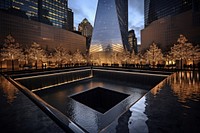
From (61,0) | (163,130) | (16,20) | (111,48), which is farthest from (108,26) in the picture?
(163,130)

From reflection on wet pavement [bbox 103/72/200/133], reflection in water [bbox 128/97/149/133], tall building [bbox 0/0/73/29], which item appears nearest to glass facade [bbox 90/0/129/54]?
tall building [bbox 0/0/73/29]

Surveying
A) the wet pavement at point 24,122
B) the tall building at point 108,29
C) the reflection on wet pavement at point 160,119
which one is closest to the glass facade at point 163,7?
the tall building at point 108,29

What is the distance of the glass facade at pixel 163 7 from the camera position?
61166 mm

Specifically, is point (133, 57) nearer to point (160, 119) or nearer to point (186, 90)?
point (186, 90)

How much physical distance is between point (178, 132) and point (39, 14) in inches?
3635

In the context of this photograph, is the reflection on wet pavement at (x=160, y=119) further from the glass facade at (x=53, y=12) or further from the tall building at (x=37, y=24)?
the glass facade at (x=53, y=12)

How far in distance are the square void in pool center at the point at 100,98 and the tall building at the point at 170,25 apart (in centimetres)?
3324

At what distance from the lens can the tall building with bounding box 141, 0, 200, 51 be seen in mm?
41438

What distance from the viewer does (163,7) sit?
237 feet

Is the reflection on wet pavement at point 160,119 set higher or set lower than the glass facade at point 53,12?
lower

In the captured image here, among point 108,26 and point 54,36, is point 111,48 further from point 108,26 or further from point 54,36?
point 54,36

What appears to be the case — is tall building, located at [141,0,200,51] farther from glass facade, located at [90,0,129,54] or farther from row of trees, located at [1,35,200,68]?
glass facade, located at [90,0,129,54]

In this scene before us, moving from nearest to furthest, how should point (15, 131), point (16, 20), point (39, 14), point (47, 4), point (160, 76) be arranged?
point (15, 131) → point (160, 76) → point (16, 20) → point (39, 14) → point (47, 4)

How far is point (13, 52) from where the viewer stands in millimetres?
25031
